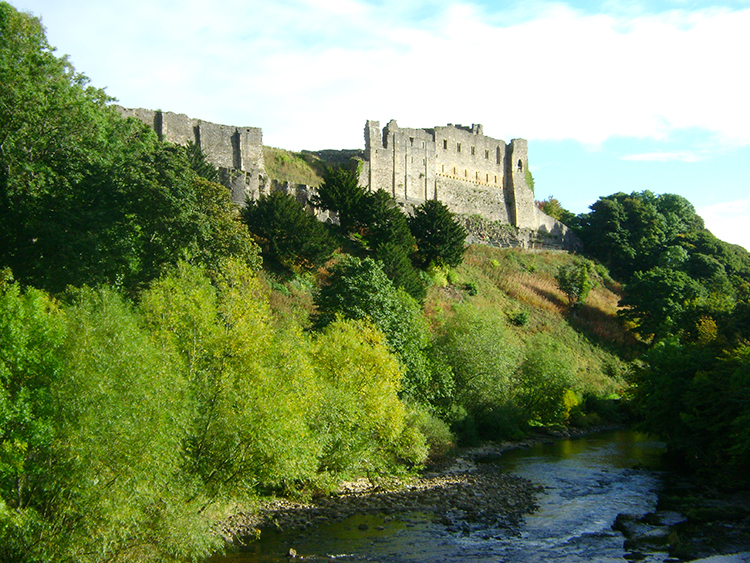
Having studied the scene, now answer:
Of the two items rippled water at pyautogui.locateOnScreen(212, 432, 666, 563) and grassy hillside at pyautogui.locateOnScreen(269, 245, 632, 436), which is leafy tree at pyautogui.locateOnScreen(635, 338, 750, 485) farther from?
grassy hillside at pyautogui.locateOnScreen(269, 245, 632, 436)

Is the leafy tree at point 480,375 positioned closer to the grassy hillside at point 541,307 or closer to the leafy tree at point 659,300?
the grassy hillside at point 541,307

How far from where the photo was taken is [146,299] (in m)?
21.0

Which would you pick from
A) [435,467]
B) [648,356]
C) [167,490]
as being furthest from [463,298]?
[167,490]

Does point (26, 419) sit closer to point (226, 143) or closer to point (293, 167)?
point (226, 143)

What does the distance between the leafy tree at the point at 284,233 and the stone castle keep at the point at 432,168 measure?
4.90 metres

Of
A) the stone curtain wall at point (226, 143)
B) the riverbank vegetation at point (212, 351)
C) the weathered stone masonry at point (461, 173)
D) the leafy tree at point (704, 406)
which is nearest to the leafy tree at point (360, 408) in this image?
the riverbank vegetation at point (212, 351)

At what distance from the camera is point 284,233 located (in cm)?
3856

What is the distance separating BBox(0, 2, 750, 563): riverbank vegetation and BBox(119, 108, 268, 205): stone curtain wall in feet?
13.0

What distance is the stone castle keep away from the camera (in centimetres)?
4534

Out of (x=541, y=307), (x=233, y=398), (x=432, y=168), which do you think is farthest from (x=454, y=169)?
(x=233, y=398)

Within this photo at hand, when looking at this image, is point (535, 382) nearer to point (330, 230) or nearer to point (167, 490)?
point (330, 230)

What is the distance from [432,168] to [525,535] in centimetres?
4364

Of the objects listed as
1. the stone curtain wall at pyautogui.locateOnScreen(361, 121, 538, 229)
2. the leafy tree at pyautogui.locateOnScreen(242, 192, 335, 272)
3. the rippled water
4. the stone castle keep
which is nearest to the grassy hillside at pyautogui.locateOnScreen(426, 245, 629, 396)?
the stone castle keep

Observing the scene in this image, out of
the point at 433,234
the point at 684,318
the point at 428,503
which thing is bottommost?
the point at 428,503
